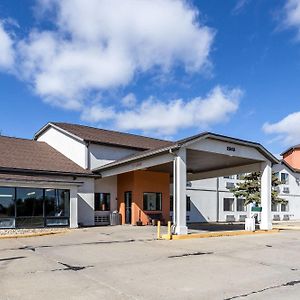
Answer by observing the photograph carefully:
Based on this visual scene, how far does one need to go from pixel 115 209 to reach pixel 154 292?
818 inches

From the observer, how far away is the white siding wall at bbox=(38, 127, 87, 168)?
88.1 feet

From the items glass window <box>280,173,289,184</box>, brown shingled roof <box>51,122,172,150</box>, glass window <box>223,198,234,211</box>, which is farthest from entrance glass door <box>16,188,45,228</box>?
glass window <box>280,173,289,184</box>

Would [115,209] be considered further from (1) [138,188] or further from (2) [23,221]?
(2) [23,221]

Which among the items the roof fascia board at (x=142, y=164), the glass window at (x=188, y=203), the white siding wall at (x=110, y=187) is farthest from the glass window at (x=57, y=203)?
the glass window at (x=188, y=203)

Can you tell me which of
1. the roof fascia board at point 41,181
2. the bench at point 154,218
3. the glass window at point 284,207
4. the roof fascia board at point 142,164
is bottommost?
the glass window at point 284,207

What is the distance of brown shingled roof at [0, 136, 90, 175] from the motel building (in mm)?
62

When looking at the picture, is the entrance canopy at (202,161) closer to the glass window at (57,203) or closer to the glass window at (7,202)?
the glass window at (57,203)

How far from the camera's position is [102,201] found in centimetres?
2716

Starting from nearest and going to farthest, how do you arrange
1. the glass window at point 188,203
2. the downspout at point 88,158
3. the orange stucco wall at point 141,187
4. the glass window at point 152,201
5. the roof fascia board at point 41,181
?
the roof fascia board at point 41,181 < the downspout at point 88,158 < the orange stucco wall at point 141,187 < the glass window at point 152,201 < the glass window at point 188,203

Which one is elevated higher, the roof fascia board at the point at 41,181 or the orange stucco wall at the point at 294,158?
the orange stucco wall at the point at 294,158

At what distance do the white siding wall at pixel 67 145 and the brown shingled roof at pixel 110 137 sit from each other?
58cm

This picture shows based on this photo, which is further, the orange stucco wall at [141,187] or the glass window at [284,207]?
the glass window at [284,207]

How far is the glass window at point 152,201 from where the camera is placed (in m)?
27.4

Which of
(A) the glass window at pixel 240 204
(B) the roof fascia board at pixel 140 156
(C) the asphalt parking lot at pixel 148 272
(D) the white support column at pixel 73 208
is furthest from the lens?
(A) the glass window at pixel 240 204
